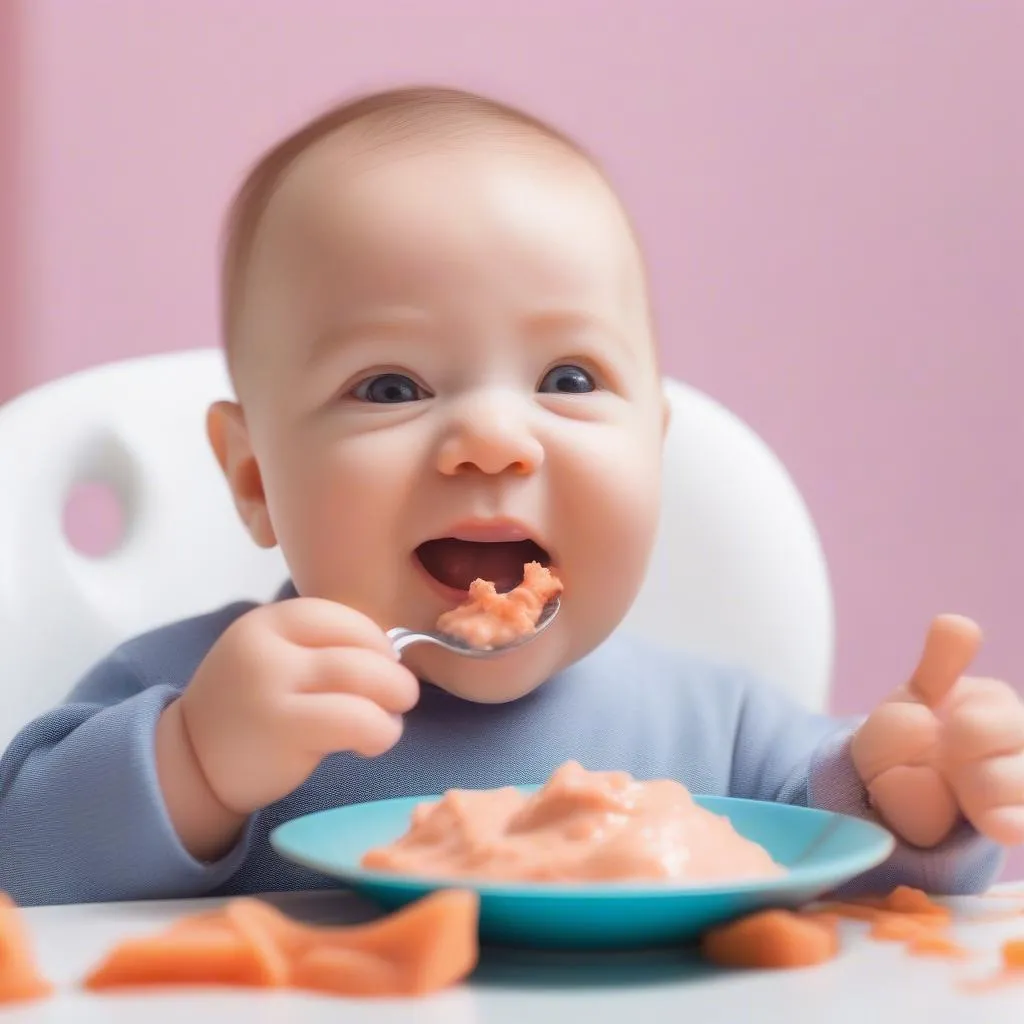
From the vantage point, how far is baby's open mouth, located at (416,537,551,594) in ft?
2.77

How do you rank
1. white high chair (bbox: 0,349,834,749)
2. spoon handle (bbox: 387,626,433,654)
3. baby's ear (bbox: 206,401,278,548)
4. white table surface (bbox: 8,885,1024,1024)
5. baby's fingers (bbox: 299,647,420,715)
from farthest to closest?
white high chair (bbox: 0,349,834,749)
baby's ear (bbox: 206,401,278,548)
spoon handle (bbox: 387,626,433,654)
baby's fingers (bbox: 299,647,420,715)
white table surface (bbox: 8,885,1024,1024)

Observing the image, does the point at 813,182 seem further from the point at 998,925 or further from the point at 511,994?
the point at 511,994

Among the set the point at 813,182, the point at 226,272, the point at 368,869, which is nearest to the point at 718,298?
the point at 813,182

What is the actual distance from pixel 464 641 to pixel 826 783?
20cm

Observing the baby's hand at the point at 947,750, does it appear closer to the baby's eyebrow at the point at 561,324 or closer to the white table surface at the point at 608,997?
the white table surface at the point at 608,997

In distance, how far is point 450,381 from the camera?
817 millimetres

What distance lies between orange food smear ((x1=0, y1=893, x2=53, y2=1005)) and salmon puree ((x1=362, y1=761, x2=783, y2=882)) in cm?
14

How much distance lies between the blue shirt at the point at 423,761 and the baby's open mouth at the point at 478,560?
11 centimetres

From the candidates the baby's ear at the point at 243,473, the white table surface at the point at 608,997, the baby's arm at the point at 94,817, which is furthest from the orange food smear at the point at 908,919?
the baby's ear at the point at 243,473

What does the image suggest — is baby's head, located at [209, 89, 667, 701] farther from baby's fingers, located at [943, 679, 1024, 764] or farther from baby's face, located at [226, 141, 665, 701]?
baby's fingers, located at [943, 679, 1024, 764]

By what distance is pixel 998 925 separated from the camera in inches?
25.8

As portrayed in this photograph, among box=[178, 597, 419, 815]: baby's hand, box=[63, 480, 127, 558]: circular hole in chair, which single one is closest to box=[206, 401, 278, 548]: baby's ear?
box=[178, 597, 419, 815]: baby's hand

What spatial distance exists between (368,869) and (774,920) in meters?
0.14

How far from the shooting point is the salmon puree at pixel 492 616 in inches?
31.6
